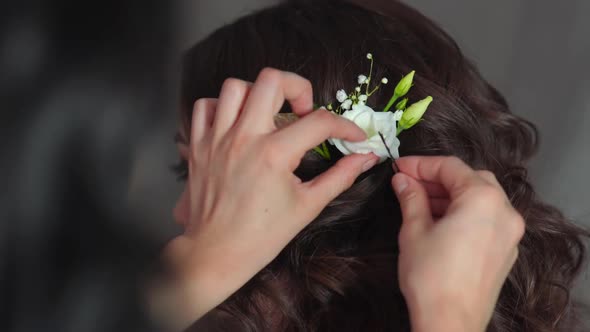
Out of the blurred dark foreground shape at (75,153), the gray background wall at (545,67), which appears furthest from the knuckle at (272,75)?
the gray background wall at (545,67)

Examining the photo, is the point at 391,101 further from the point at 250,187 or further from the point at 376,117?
the point at 250,187

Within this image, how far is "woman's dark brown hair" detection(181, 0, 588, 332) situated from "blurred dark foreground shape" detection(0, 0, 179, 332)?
1.67 ft

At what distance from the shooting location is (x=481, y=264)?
2.19ft

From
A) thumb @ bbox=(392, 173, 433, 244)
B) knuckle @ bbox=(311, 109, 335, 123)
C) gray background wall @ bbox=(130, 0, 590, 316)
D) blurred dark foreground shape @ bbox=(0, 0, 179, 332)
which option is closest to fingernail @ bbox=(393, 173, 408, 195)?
thumb @ bbox=(392, 173, 433, 244)

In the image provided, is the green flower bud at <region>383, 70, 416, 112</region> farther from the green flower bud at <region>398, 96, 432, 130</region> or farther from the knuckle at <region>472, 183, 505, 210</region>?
the knuckle at <region>472, 183, 505, 210</region>

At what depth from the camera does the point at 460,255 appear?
2.15ft

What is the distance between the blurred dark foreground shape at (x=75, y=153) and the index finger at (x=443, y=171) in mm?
428

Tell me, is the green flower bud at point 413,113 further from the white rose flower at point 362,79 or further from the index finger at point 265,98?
the index finger at point 265,98

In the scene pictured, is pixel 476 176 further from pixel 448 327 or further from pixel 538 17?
pixel 538 17

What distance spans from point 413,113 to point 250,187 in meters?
0.24

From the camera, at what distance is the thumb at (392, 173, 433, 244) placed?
0.70 m

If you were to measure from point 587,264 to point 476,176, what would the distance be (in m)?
0.88

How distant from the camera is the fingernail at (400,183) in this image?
0.75 metres

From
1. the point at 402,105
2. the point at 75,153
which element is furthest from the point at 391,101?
the point at 75,153
